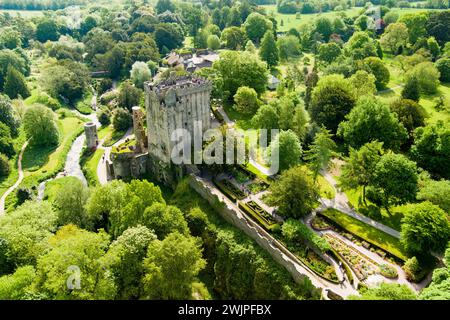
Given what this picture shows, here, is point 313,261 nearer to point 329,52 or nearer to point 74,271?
point 74,271

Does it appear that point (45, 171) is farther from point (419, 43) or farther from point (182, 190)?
point (419, 43)

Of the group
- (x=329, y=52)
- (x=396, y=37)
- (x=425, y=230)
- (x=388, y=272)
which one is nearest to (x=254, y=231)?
(x=388, y=272)

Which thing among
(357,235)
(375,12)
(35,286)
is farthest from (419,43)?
(35,286)

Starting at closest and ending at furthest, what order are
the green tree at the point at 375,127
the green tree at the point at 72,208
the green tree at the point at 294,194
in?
the green tree at the point at 294,194 < the green tree at the point at 72,208 < the green tree at the point at 375,127

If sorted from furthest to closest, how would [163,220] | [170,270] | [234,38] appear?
[234,38] < [163,220] < [170,270]

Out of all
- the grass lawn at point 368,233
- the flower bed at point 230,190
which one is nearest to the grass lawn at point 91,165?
the flower bed at point 230,190

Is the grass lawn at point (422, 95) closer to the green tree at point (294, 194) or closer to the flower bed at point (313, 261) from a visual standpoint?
the green tree at point (294, 194)

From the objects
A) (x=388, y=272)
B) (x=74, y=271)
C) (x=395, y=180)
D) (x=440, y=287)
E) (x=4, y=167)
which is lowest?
(x=4, y=167)
